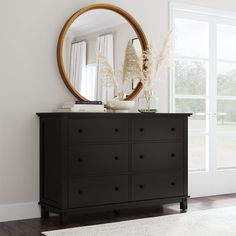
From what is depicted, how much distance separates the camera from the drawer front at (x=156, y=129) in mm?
4105

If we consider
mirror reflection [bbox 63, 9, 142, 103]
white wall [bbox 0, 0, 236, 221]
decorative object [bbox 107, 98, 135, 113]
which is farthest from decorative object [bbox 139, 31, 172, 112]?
white wall [bbox 0, 0, 236, 221]

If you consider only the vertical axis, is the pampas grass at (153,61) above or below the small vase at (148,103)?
above

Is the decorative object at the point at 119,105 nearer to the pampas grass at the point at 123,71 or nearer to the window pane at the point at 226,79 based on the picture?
the pampas grass at the point at 123,71

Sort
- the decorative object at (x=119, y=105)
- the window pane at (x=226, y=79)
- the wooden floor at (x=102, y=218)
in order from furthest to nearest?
1. the window pane at (x=226, y=79)
2. the decorative object at (x=119, y=105)
3. the wooden floor at (x=102, y=218)

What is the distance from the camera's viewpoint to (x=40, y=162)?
4121 mm

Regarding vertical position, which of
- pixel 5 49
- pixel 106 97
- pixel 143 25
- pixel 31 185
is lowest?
pixel 31 185

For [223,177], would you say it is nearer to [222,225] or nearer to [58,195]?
[222,225]

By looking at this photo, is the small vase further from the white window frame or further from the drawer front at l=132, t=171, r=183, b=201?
Result: the drawer front at l=132, t=171, r=183, b=201

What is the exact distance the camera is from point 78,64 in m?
4.31

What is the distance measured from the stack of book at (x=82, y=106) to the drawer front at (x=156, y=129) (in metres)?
0.32

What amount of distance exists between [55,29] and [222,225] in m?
2.12

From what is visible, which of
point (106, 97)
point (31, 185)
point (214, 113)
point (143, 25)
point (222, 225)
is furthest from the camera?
point (214, 113)

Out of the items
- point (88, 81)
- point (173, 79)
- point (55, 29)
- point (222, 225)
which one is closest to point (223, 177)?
point (173, 79)

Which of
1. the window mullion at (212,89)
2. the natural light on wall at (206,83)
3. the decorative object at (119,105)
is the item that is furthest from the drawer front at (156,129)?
the window mullion at (212,89)
